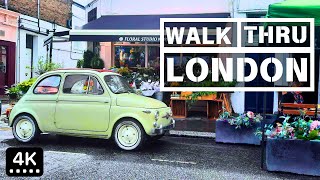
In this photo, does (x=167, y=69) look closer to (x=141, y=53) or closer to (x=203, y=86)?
(x=141, y=53)

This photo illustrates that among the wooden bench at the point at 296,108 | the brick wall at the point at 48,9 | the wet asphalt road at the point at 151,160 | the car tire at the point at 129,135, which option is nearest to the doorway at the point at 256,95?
the wooden bench at the point at 296,108

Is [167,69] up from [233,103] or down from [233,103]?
up

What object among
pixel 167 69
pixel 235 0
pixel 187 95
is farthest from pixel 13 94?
pixel 235 0

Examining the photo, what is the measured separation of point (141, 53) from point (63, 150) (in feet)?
25.7

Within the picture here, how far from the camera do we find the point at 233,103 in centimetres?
1245

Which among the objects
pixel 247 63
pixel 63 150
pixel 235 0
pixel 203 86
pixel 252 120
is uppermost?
pixel 235 0

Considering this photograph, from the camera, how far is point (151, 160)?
262 inches

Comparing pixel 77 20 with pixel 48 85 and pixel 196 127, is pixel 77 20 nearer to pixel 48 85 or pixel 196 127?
pixel 196 127

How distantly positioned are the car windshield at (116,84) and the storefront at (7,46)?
12.9m

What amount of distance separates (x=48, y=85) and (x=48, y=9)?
17749 mm

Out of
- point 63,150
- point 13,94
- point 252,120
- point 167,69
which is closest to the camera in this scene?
point 63,150

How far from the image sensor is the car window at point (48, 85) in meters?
7.95

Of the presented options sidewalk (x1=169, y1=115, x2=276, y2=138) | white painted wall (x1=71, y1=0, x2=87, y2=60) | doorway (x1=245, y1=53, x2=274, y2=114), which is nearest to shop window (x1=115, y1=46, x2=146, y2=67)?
sidewalk (x1=169, y1=115, x2=276, y2=138)

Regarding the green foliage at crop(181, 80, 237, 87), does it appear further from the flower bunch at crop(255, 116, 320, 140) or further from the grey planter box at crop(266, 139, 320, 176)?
the grey planter box at crop(266, 139, 320, 176)
